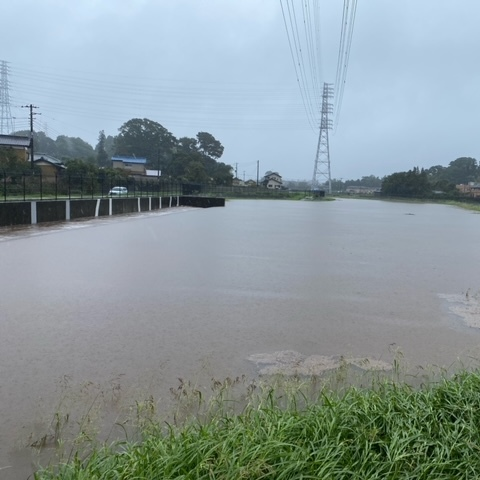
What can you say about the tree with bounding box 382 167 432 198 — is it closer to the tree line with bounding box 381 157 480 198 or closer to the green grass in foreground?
the tree line with bounding box 381 157 480 198

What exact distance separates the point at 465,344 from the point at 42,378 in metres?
4.06

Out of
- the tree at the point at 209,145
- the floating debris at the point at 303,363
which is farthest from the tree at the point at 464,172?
the floating debris at the point at 303,363

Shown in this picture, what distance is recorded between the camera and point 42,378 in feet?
13.4

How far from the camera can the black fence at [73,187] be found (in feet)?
75.6

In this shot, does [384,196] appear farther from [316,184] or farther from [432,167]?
[432,167]

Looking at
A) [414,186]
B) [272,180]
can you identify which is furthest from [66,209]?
[272,180]

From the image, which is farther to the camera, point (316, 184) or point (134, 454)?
point (316, 184)

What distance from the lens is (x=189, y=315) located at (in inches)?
244

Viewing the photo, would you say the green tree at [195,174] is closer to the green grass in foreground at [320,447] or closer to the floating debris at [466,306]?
the floating debris at [466,306]

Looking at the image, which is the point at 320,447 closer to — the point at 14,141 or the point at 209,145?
the point at 14,141

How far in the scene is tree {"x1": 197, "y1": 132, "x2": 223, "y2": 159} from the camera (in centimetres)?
10306

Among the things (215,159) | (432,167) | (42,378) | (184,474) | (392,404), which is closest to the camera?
(184,474)

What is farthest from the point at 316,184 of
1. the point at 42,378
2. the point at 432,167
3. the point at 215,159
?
the point at 42,378

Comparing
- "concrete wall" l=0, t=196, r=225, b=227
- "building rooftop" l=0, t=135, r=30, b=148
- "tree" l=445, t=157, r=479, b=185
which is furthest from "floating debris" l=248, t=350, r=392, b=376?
"tree" l=445, t=157, r=479, b=185
